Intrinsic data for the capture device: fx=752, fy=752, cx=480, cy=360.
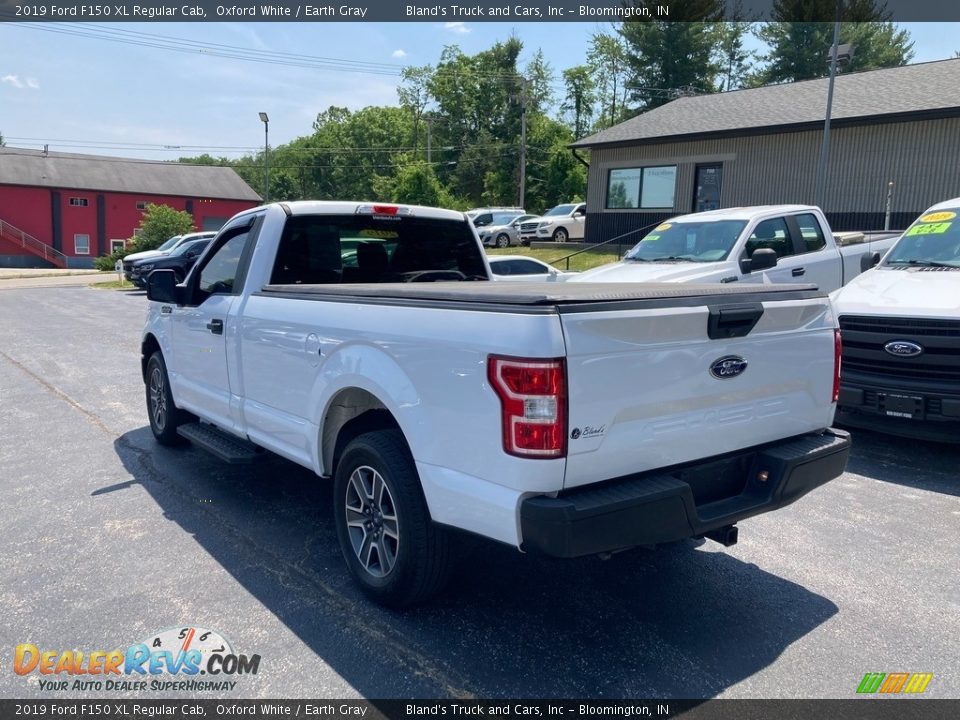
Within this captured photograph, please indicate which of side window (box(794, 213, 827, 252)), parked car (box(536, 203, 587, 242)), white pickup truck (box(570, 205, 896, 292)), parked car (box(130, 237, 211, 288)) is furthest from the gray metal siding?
parked car (box(130, 237, 211, 288))

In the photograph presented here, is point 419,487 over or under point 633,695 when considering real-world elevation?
over

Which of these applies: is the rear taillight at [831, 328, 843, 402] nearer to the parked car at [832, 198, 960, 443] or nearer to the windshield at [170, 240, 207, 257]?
the parked car at [832, 198, 960, 443]

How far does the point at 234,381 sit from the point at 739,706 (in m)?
3.60

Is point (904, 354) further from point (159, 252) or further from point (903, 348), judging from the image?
point (159, 252)

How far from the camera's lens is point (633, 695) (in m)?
2.98

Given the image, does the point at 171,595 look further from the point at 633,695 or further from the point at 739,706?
the point at 739,706

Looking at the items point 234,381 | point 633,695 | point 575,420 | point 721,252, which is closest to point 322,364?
point 234,381

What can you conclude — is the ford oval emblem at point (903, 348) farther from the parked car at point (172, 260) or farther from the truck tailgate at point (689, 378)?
the parked car at point (172, 260)

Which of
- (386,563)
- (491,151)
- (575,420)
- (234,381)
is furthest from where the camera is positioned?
(491,151)

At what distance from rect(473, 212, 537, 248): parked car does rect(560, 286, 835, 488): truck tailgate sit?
1066 inches

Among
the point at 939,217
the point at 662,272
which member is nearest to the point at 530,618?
the point at 662,272

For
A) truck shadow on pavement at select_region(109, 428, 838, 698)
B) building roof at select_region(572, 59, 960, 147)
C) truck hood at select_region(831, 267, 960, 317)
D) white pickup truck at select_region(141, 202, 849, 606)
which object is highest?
building roof at select_region(572, 59, 960, 147)

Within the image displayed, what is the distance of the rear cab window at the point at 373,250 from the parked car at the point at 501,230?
2490 centimetres

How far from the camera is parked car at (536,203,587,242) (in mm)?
30125
